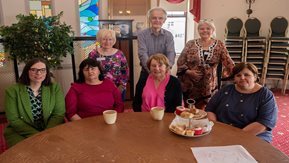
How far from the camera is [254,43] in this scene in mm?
4277

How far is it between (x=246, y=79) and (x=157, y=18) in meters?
1.14

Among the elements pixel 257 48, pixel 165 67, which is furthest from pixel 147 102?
pixel 257 48

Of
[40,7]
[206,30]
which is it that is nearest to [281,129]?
[206,30]

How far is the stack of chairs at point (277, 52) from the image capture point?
418 cm

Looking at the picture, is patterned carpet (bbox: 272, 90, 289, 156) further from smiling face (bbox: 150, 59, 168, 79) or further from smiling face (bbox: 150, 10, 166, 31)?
smiling face (bbox: 150, 10, 166, 31)

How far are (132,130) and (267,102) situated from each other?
2.92ft

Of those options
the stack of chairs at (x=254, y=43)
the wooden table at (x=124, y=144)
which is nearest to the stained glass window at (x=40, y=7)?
the wooden table at (x=124, y=144)

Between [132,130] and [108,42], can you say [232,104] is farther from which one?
[108,42]

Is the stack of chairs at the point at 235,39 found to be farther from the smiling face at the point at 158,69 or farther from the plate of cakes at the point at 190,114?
the plate of cakes at the point at 190,114

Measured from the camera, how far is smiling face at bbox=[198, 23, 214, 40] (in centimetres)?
237

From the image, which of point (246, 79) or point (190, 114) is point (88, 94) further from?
point (246, 79)

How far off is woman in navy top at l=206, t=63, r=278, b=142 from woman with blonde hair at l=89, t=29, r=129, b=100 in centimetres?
108

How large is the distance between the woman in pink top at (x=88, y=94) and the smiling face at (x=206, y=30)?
996 mm

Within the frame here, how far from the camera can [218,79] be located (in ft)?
8.48
